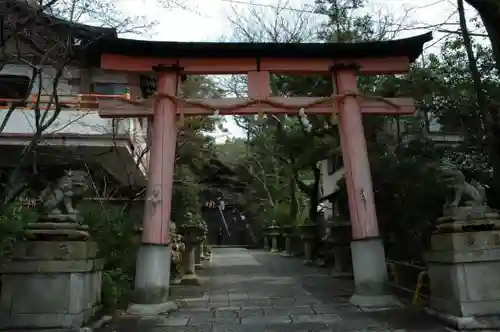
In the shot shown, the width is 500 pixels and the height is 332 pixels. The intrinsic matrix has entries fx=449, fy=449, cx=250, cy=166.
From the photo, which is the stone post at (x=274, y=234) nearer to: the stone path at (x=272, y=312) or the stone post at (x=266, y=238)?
the stone post at (x=266, y=238)

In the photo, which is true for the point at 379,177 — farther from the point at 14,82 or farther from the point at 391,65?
the point at 14,82

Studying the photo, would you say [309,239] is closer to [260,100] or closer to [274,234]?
[274,234]

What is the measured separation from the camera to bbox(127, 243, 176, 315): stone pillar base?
29.7ft

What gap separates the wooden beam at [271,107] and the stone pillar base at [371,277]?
124 inches

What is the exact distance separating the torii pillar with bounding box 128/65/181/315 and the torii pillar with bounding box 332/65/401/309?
391 cm

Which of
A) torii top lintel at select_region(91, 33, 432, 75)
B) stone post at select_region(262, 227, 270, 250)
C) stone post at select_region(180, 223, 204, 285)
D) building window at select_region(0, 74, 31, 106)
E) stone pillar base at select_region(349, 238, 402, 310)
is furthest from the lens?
stone post at select_region(262, 227, 270, 250)

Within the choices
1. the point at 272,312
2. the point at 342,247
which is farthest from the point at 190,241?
the point at 272,312

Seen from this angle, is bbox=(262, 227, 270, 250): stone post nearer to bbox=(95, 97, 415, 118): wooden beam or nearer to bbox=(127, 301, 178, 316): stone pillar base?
bbox=(95, 97, 415, 118): wooden beam

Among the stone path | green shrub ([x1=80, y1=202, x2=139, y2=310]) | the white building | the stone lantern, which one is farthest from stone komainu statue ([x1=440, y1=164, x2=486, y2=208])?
the white building

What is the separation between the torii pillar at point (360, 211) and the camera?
923 centimetres

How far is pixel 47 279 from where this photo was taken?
6832 millimetres

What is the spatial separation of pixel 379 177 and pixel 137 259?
6.46 meters

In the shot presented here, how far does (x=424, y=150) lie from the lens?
36.8ft

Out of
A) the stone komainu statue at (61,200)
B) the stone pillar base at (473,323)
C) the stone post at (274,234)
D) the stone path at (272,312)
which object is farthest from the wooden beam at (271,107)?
the stone post at (274,234)
